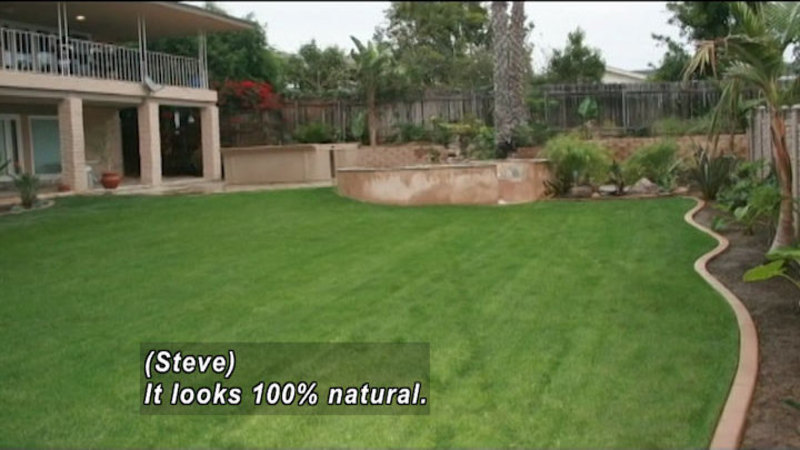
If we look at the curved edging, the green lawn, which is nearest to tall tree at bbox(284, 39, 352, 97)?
the green lawn

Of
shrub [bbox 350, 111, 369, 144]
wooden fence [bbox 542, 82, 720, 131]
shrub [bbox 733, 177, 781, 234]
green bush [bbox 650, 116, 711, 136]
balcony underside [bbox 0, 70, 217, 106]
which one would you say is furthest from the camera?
shrub [bbox 350, 111, 369, 144]

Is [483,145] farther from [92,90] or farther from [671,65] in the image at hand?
[92,90]

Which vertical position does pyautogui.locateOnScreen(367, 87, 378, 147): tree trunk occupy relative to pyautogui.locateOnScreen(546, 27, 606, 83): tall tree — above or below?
below

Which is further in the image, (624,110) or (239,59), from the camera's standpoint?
(239,59)

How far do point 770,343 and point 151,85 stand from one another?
1862 centimetres

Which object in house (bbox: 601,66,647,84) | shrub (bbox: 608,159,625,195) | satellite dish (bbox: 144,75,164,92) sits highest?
house (bbox: 601,66,647,84)

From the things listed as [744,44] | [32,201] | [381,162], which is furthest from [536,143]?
[744,44]

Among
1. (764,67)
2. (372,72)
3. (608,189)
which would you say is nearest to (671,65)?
(608,189)

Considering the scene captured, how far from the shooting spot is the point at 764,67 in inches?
295

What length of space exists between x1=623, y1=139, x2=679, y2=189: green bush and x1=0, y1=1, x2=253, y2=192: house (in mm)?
10479

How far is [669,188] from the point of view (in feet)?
54.8

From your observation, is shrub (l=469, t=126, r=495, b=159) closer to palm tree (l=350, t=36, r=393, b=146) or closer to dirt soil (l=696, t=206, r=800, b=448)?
palm tree (l=350, t=36, r=393, b=146)

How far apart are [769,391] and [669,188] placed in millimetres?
12379

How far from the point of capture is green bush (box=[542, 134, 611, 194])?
16469 millimetres
